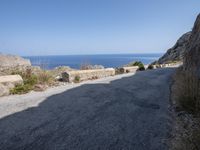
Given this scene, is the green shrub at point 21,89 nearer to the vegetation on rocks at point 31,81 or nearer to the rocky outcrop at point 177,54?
the vegetation on rocks at point 31,81

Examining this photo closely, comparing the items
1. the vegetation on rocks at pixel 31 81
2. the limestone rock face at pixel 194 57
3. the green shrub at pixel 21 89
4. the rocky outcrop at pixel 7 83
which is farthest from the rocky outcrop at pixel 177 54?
the rocky outcrop at pixel 7 83

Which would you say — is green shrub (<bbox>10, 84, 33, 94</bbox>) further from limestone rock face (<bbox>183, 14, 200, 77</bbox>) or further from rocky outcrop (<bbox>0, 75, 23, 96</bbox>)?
limestone rock face (<bbox>183, 14, 200, 77</bbox>)

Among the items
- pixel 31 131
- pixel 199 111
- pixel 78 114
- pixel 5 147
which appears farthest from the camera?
pixel 78 114

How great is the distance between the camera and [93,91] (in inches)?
273

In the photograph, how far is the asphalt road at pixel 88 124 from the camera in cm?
328

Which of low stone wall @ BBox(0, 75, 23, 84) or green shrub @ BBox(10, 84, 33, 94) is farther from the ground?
low stone wall @ BBox(0, 75, 23, 84)

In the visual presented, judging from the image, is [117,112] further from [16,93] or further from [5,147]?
[16,93]

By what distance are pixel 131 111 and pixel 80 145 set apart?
6.67ft

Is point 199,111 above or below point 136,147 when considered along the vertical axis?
above

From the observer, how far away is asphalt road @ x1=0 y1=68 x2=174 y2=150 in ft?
10.8

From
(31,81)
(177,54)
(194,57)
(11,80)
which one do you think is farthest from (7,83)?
(177,54)

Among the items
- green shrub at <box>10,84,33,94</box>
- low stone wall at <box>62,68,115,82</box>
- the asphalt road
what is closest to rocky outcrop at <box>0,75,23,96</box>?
green shrub at <box>10,84,33,94</box>

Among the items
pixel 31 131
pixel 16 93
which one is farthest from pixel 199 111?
pixel 16 93

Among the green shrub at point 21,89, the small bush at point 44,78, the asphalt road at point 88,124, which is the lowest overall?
the asphalt road at point 88,124
